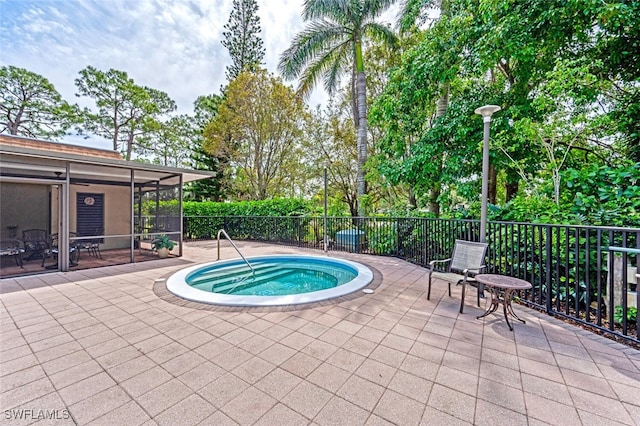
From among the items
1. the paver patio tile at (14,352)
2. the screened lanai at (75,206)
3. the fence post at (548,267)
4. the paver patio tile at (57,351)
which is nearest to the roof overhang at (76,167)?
the screened lanai at (75,206)

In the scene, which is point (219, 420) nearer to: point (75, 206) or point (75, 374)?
point (75, 374)

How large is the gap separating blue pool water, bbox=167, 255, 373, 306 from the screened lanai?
215cm

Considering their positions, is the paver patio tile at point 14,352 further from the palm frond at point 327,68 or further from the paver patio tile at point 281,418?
the palm frond at point 327,68

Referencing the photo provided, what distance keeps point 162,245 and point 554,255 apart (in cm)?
830

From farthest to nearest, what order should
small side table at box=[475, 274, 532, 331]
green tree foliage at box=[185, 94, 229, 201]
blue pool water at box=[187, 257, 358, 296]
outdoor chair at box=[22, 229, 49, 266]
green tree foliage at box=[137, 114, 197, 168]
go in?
green tree foliage at box=[137, 114, 197, 168] → green tree foliage at box=[185, 94, 229, 201] → outdoor chair at box=[22, 229, 49, 266] → blue pool water at box=[187, 257, 358, 296] → small side table at box=[475, 274, 532, 331]

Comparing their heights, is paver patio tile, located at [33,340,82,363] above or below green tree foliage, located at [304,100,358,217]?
below

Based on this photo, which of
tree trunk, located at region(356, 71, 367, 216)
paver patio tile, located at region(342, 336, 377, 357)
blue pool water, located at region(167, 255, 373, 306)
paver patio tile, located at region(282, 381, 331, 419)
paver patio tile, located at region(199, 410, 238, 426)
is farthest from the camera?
tree trunk, located at region(356, 71, 367, 216)

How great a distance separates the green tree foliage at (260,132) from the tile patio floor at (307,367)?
1128cm

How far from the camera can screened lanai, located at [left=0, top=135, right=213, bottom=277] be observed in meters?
5.38

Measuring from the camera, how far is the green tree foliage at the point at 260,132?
13000mm

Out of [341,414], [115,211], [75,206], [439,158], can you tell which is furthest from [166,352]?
[115,211]

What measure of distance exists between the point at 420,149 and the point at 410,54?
2.49m

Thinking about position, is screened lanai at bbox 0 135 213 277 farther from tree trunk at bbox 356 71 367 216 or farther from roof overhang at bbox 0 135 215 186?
tree trunk at bbox 356 71 367 216

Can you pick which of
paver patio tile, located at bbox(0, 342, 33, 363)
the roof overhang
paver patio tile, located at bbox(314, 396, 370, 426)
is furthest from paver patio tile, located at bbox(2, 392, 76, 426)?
the roof overhang
